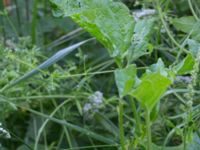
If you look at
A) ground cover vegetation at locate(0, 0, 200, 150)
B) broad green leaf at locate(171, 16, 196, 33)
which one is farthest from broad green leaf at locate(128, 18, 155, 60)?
broad green leaf at locate(171, 16, 196, 33)

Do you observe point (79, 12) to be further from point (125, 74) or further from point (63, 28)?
point (63, 28)

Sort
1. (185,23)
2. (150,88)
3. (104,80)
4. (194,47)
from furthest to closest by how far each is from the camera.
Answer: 1. (104,80)
2. (185,23)
3. (194,47)
4. (150,88)

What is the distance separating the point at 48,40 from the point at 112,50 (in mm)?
664

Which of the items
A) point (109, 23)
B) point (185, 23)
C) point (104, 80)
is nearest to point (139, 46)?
point (109, 23)

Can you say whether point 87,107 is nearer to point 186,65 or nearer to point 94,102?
point 94,102

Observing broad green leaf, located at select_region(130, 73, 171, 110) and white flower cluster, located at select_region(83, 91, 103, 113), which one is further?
white flower cluster, located at select_region(83, 91, 103, 113)

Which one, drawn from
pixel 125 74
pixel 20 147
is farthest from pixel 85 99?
pixel 125 74

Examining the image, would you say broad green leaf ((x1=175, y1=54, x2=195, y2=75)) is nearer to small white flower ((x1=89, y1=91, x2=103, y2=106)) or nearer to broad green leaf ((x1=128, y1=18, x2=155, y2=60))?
broad green leaf ((x1=128, y1=18, x2=155, y2=60))

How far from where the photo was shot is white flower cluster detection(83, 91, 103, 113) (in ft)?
3.03

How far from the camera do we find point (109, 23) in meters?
0.65

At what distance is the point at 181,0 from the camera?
1.16 metres

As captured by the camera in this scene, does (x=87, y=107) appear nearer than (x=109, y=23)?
No

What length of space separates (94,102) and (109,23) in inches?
11.7

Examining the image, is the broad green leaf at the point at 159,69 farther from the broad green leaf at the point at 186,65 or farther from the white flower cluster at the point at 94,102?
the white flower cluster at the point at 94,102
